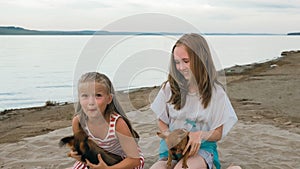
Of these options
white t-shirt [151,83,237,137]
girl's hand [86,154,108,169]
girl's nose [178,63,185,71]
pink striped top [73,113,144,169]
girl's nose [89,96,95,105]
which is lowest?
girl's hand [86,154,108,169]

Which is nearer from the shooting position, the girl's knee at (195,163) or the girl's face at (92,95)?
the girl's face at (92,95)

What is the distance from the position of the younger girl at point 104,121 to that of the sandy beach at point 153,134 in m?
0.12

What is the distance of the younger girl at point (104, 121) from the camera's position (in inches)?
127

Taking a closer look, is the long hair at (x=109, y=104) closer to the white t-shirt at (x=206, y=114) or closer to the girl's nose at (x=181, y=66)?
the white t-shirt at (x=206, y=114)

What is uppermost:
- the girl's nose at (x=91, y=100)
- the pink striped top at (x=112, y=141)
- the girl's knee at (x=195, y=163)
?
the girl's nose at (x=91, y=100)

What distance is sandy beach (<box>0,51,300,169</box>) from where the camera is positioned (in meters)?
4.62

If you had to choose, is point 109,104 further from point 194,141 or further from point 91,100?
point 194,141

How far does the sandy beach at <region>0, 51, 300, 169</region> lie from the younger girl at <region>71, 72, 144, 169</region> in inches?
4.9

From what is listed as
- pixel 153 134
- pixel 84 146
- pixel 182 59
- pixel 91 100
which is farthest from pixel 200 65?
pixel 153 134

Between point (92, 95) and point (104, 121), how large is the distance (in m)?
0.24

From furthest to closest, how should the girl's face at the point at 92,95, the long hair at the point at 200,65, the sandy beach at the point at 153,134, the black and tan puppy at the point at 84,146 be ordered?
the sandy beach at the point at 153,134, the long hair at the point at 200,65, the girl's face at the point at 92,95, the black and tan puppy at the point at 84,146

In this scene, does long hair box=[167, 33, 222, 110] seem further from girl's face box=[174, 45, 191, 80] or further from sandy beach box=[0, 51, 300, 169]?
sandy beach box=[0, 51, 300, 169]

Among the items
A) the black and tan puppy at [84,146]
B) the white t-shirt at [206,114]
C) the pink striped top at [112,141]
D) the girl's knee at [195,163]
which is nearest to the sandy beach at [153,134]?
the pink striped top at [112,141]

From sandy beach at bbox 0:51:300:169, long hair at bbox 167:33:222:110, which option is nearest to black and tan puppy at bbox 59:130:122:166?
sandy beach at bbox 0:51:300:169
